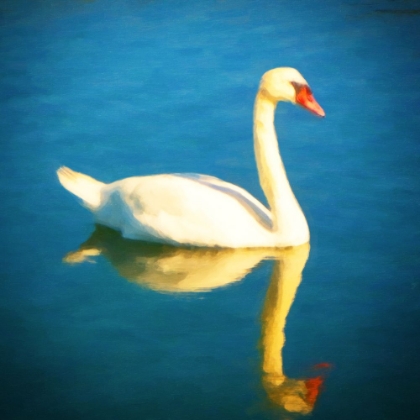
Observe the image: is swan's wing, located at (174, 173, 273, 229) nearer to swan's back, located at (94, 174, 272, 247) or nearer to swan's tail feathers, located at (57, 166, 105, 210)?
swan's back, located at (94, 174, 272, 247)

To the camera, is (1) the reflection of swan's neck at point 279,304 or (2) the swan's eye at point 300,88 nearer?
(1) the reflection of swan's neck at point 279,304

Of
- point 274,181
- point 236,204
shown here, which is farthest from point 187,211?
point 274,181

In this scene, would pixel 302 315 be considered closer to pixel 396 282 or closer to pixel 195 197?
pixel 396 282

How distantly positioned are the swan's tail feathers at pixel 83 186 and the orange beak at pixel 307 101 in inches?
35.0

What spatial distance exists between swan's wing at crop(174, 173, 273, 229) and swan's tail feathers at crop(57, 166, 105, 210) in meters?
0.35

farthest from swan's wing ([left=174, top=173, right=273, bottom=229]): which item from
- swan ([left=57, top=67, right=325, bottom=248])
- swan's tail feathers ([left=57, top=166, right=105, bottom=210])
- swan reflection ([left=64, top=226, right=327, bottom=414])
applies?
swan's tail feathers ([left=57, top=166, right=105, bottom=210])

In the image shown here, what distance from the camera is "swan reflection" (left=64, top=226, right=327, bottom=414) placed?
280cm

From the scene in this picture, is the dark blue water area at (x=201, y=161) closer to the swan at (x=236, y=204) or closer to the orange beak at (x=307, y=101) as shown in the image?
the swan at (x=236, y=204)

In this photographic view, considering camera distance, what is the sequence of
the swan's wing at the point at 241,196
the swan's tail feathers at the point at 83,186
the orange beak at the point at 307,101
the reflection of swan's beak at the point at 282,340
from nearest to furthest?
the reflection of swan's beak at the point at 282,340, the orange beak at the point at 307,101, the swan's wing at the point at 241,196, the swan's tail feathers at the point at 83,186

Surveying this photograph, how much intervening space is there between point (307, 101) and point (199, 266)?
2.39 feet

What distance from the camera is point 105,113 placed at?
3449 mm

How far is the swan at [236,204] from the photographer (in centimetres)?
299

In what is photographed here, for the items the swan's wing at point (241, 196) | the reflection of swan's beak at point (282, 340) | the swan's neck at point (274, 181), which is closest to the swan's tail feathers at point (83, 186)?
the swan's wing at point (241, 196)

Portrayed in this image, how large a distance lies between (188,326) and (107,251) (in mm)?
629
